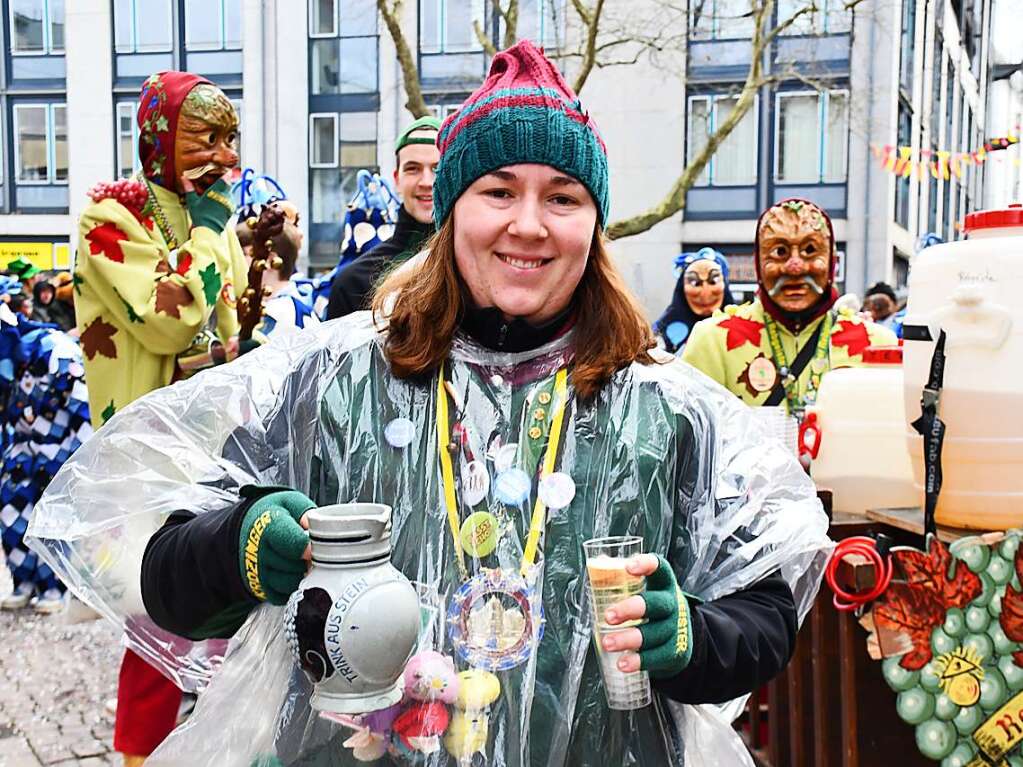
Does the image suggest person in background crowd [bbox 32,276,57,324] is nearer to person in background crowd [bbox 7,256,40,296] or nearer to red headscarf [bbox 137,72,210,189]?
person in background crowd [bbox 7,256,40,296]

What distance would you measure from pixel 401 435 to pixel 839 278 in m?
17.6

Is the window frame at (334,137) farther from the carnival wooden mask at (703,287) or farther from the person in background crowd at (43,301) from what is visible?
the carnival wooden mask at (703,287)

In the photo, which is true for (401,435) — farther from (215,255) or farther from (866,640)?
(215,255)

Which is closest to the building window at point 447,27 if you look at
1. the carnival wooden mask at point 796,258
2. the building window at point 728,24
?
the building window at point 728,24

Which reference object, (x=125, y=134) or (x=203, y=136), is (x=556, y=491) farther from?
(x=125, y=134)

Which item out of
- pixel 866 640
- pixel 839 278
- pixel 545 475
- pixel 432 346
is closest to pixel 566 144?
pixel 432 346

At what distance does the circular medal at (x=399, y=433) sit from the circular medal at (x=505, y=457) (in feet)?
0.44

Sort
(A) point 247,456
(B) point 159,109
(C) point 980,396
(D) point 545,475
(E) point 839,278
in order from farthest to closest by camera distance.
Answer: (E) point 839,278
(B) point 159,109
(C) point 980,396
(A) point 247,456
(D) point 545,475

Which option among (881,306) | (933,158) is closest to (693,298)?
(881,306)

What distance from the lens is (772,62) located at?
18094mm

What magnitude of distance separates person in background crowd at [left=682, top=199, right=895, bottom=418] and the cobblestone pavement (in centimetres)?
255

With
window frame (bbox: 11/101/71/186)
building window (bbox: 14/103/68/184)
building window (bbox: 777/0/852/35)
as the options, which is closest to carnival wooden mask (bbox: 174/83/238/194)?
building window (bbox: 777/0/852/35)

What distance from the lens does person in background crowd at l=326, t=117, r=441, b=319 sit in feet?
11.8

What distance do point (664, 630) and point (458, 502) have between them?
1.17ft
